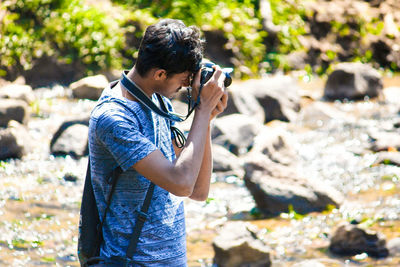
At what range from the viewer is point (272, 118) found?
1005 centimetres

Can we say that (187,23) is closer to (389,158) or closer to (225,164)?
(225,164)

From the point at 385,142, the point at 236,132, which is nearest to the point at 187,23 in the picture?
the point at 236,132

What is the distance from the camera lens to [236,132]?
27.7 feet

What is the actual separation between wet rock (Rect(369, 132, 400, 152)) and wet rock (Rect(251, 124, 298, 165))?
1.39m

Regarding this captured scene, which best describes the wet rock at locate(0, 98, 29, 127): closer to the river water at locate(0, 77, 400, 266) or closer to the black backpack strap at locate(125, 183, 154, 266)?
the river water at locate(0, 77, 400, 266)

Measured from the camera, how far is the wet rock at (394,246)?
5.16 meters

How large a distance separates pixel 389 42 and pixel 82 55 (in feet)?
23.8

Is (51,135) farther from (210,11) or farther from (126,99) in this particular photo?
(126,99)

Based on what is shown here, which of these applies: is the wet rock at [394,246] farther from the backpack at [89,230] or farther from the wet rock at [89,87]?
the wet rock at [89,87]

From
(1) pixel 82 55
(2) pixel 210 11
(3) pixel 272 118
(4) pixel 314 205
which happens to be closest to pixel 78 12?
(1) pixel 82 55

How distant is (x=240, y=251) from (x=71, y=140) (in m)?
3.85

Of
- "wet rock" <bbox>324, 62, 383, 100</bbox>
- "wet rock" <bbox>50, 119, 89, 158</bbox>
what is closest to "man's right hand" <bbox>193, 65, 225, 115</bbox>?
"wet rock" <bbox>50, 119, 89, 158</bbox>

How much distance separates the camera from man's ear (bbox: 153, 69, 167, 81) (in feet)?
6.67

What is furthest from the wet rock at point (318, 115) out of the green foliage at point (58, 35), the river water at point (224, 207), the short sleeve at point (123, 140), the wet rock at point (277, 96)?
the short sleeve at point (123, 140)
